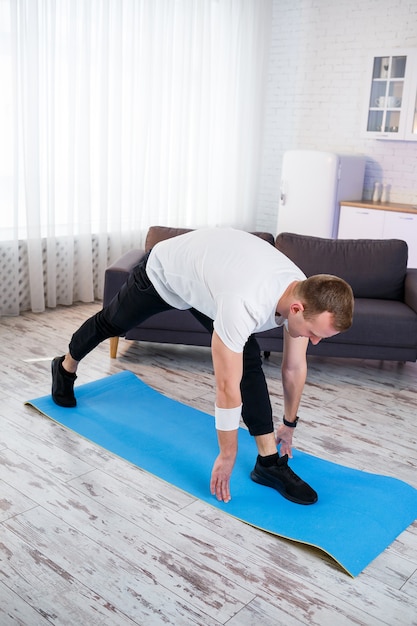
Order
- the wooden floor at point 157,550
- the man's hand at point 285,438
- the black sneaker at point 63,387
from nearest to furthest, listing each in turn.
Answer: the wooden floor at point 157,550, the man's hand at point 285,438, the black sneaker at point 63,387

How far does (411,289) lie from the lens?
3828 millimetres

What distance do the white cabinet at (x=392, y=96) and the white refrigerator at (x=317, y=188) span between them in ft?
1.18

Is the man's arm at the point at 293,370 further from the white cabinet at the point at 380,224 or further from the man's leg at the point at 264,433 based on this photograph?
the white cabinet at the point at 380,224

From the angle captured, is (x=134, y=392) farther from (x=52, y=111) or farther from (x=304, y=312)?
(x=52, y=111)

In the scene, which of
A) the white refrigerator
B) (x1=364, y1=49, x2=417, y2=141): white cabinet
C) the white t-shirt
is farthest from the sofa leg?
(x1=364, y1=49, x2=417, y2=141): white cabinet

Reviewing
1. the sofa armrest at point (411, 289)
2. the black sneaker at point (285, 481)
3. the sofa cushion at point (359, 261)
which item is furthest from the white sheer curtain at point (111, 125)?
the black sneaker at point (285, 481)

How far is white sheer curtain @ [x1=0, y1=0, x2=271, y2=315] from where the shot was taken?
170 inches

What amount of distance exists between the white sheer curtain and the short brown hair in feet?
9.56

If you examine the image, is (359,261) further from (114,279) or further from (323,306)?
(323,306)

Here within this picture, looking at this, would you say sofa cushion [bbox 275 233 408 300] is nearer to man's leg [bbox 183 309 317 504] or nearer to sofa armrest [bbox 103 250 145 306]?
sofa armrest [bbox 103 250 145 306]

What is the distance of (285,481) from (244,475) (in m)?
0.21

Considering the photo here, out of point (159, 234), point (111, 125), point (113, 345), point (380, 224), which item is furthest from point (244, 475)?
point (380, 224)

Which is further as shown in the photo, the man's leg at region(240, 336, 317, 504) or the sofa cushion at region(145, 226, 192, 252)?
the sofa cushion at region(145, 226, 192, 252)

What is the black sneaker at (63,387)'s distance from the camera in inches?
118
